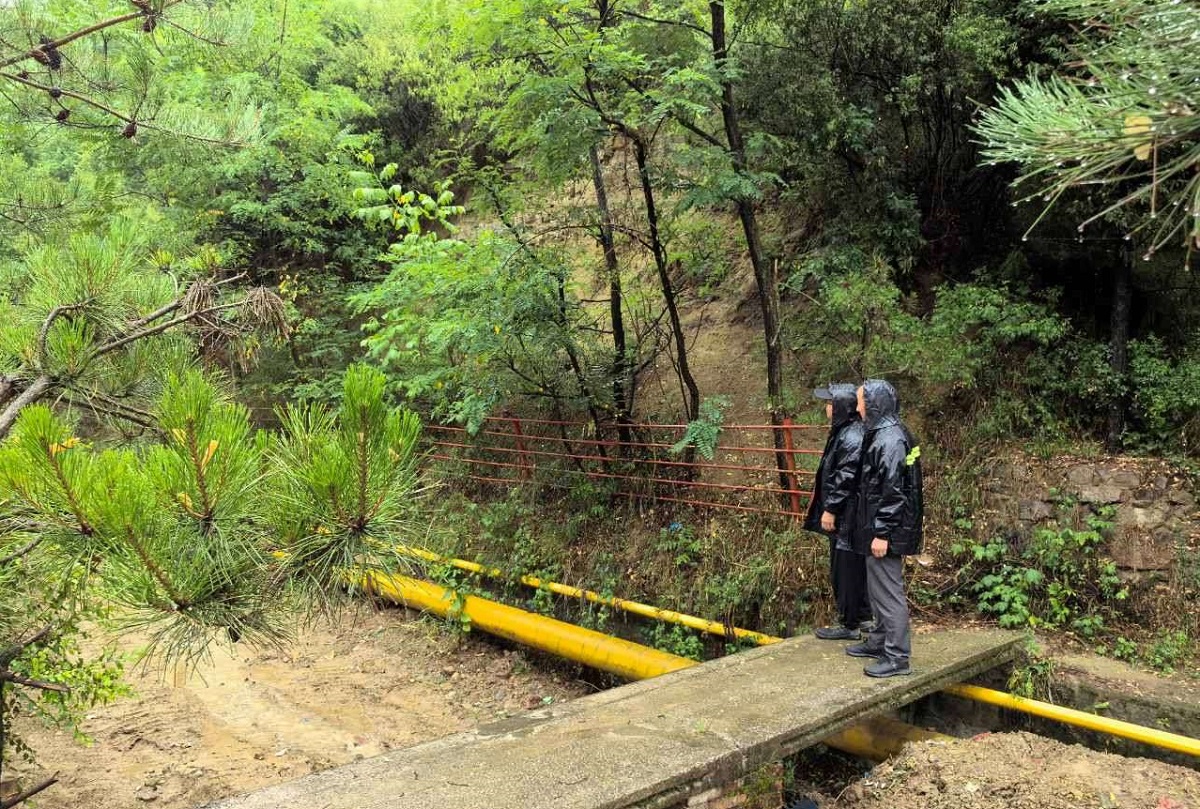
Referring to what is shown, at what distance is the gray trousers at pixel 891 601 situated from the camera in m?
4.10

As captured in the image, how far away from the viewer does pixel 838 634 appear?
492cm

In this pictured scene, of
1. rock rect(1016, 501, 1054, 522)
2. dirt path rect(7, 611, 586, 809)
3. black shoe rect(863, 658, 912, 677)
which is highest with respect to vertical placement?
rock rect(1016, 501, 1054, 522)

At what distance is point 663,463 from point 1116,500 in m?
3.62

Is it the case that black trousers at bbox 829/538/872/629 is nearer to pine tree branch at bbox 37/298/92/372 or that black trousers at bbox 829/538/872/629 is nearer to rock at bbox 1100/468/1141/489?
rock at bbox 1100/468/1141/489

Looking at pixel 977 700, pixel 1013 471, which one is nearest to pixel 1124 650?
pixel 977 700

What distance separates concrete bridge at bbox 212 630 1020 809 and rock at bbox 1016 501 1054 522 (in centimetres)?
132

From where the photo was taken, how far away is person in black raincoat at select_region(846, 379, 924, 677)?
4.00 meters

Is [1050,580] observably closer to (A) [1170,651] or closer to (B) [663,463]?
(A) [1170,651]

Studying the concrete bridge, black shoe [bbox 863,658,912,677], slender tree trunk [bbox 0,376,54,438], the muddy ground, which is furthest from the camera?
black shoe [bbox 863,658,912,677]

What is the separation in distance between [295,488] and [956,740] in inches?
159

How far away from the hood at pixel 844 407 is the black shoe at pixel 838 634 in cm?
143

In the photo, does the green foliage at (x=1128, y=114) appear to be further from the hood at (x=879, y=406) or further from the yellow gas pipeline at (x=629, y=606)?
the yellow gas pipeline at (x=629, y=606)

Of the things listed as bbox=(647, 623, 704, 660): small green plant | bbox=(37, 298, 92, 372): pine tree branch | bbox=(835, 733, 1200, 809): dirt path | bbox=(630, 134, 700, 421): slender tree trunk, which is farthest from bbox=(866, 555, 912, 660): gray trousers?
bbox=(37, 298, 92, 372): pine tree branch

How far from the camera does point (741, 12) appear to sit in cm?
650
